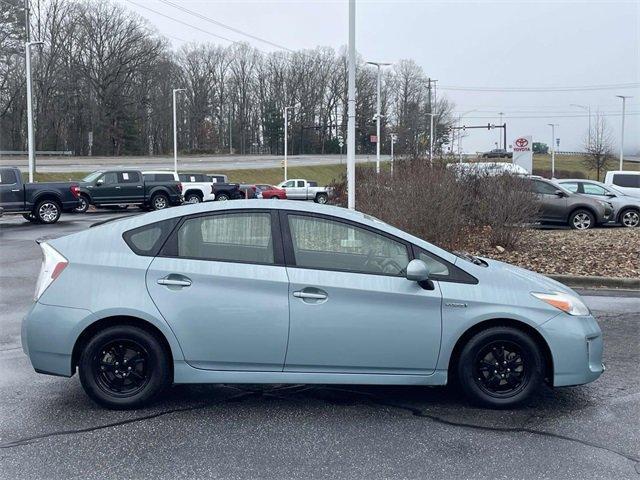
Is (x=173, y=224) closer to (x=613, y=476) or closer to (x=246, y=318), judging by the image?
(x=246, y=318)

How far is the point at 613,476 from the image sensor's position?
3.81 meters

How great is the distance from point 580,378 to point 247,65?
328 ft

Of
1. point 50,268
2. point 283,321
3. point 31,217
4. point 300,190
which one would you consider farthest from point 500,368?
point 300,190

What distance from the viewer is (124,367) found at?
4.77 metres

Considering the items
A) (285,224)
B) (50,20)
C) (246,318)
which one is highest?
(50,20)

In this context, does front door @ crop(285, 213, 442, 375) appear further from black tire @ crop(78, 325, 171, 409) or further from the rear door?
the rear door

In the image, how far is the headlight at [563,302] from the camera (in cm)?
486

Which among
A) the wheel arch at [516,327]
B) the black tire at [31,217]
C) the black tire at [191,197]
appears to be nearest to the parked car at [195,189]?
the black tire at [191,197]

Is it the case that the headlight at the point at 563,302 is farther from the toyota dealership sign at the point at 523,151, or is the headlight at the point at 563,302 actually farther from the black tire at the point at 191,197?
the black tire at the point at 191,197

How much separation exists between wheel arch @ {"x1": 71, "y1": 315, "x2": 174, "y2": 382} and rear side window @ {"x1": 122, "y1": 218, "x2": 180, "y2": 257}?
1.63ft

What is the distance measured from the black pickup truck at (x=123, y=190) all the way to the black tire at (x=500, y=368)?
2613 cm

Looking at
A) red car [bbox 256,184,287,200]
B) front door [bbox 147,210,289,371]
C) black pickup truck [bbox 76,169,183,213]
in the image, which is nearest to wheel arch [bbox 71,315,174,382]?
front door [bbox 147,210,289,371]

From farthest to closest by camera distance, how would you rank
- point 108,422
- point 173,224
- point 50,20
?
point 50,20 → point 173,224 → point 108,422

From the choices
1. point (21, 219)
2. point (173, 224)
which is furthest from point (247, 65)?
point (173, 224)
